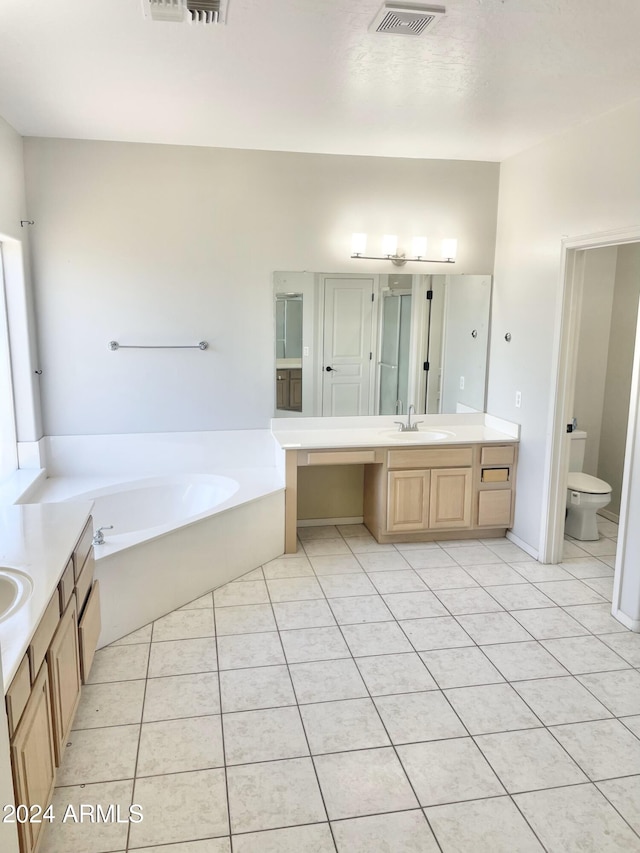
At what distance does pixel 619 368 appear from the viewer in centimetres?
500

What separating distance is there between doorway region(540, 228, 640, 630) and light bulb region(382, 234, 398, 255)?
45.3 inches

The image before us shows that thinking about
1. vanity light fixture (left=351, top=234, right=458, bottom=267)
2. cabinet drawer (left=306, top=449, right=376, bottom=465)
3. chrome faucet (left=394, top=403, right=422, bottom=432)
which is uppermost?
vanity light fixture (left=351, top=234, right=458, bottom=267)

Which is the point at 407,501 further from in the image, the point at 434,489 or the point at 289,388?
the point at 289,388

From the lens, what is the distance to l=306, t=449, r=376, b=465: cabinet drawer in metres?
4.05

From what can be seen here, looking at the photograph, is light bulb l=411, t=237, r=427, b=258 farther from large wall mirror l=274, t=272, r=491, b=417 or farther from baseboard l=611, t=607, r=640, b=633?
baseboard l=611, t=607, r=640, b=633

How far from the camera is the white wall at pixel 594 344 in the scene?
4.96m

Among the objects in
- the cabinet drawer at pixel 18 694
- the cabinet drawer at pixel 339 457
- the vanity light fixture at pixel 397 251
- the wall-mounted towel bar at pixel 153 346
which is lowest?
the cabinet drawer at pixel 18 694

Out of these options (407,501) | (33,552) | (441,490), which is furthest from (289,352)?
(33,552)

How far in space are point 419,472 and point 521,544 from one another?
88cm

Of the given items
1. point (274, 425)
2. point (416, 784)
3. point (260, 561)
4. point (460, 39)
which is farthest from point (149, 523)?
point (460, 39)

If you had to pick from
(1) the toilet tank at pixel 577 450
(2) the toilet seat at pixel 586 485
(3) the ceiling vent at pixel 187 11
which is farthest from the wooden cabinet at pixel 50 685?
(1) the toilet tank at pixel 577 450

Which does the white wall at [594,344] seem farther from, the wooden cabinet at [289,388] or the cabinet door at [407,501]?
the wooden cabinet at [289,388]

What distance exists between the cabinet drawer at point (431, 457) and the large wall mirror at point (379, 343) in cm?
51

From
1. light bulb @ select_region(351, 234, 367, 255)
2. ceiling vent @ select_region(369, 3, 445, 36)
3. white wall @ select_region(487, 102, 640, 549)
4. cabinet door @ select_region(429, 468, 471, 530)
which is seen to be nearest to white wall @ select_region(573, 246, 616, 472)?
white wall @ select_region(487, 102, 640, 549)
